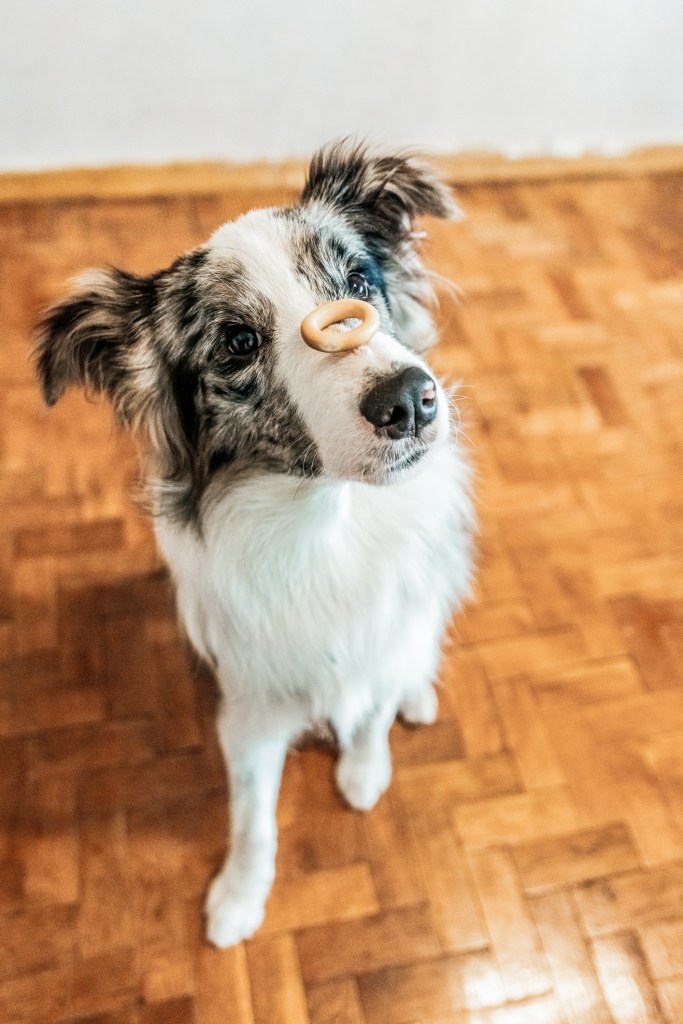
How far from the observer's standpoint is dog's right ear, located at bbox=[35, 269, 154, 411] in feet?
4.49

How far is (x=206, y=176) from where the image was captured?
331 cm

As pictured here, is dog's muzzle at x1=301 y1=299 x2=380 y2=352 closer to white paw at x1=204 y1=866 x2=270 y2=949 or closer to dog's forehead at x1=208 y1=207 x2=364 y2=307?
dog's forehead at x1=208 y1=207 x2=364 y2=307

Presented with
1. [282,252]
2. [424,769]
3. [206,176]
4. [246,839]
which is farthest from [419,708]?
[206,176]

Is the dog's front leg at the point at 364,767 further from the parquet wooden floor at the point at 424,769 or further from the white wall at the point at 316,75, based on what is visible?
the white wall at the point at 316,75

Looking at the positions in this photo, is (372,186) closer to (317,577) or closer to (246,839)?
(317,577)

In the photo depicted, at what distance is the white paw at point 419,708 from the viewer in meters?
2.03

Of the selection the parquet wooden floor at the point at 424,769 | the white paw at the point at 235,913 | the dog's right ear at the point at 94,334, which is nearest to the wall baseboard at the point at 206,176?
the parquet wooden floor at the point at 424,769

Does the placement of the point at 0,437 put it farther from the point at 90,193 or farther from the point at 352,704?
the point at 352,704

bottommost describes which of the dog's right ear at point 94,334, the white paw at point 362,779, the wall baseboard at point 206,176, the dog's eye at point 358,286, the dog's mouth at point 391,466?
the white paw at point 362,779

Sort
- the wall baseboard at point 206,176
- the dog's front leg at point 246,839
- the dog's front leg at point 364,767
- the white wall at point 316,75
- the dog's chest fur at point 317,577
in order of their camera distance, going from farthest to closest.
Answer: the wall baseboard at point 206,176 < the white wall at point 316,75 < the dog's front leg at point 364,767 < the dog's front leg at point 246,839 < the dog's chest fur at point 317,577

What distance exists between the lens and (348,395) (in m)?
1.15

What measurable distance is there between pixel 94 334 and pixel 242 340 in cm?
27

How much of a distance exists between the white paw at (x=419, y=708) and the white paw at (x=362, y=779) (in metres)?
0.15

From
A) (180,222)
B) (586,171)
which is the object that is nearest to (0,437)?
(180,222)
